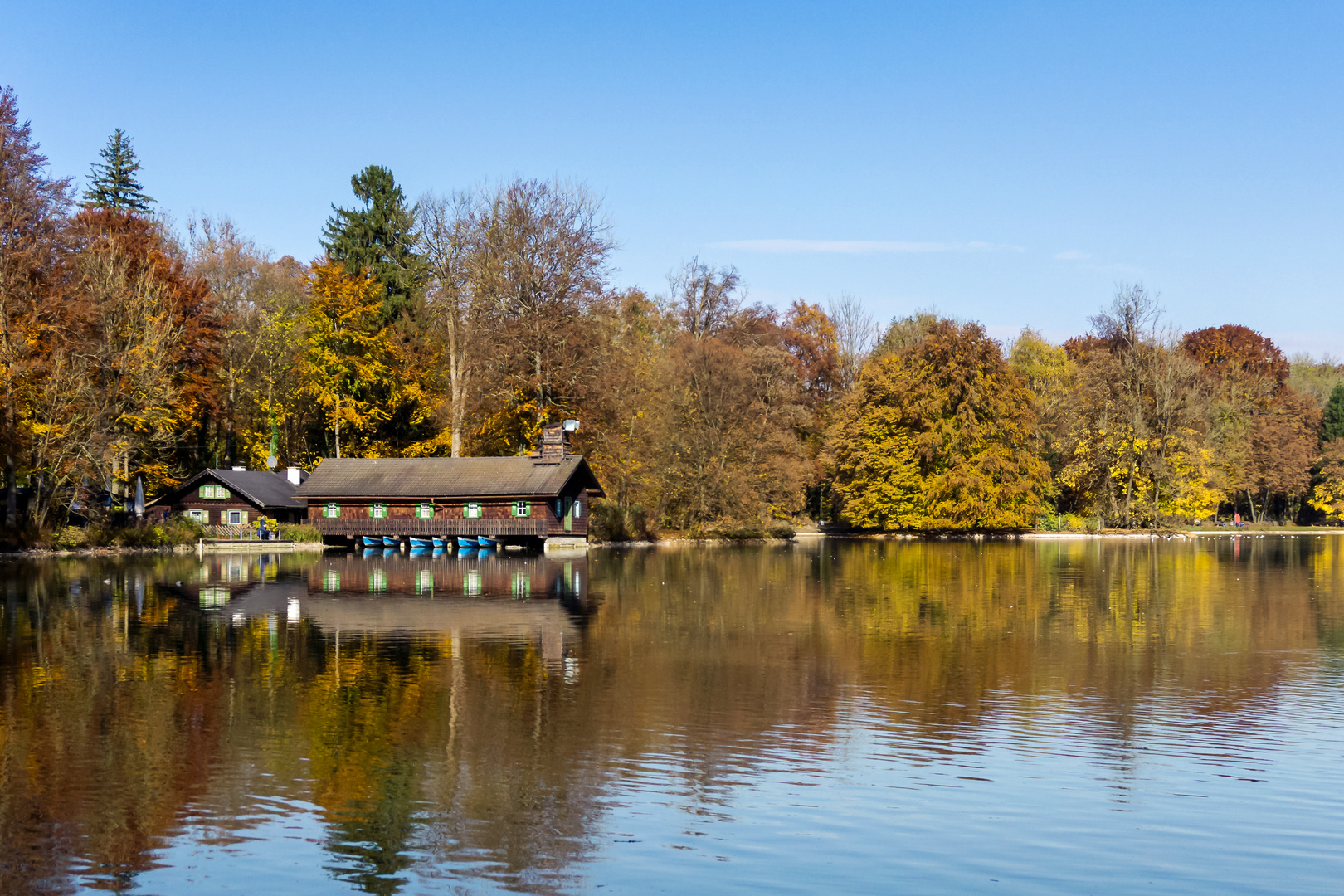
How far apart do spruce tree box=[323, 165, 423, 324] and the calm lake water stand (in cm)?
4495

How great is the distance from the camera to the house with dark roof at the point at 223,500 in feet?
196

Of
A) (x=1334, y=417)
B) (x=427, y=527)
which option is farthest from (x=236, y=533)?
(x=1334, y=417)

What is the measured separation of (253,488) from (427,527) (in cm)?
969

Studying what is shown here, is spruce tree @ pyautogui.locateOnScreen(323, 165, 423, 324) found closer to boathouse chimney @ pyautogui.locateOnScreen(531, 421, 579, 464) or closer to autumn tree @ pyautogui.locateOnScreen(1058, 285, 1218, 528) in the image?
boathouse chimney @ pyautogui.locateOnScreen(531, 421, 579, 464)

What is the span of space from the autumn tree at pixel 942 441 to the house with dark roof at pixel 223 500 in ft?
124

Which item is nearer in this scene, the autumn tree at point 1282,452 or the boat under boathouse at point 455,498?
the boat under boathouse at point 455,498

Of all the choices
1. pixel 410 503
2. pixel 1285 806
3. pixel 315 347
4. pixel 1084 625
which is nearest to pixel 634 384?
pixel 410 503

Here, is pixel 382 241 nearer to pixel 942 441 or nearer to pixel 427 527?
pixel 427 527

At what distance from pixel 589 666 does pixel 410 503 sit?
41.5 metres

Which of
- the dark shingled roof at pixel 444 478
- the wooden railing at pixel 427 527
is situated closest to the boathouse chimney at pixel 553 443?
the dark shingled roof at pixel 444 478

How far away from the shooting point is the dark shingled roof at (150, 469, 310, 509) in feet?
195

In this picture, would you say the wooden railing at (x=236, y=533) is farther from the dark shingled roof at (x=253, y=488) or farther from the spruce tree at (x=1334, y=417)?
the spruce tree at (x=1334, y=417)

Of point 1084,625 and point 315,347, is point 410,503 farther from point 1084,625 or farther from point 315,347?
point 1084,625

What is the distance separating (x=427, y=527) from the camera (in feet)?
195
